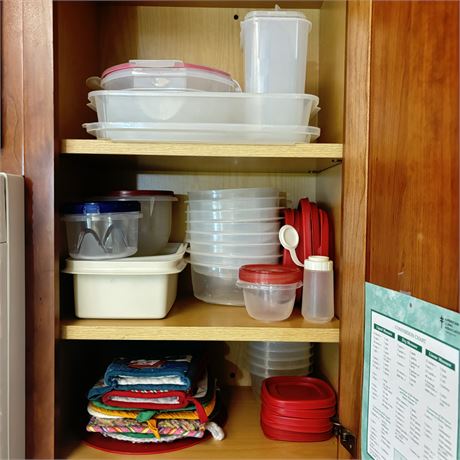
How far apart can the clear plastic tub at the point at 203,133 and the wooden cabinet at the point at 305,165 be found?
2 centimetres


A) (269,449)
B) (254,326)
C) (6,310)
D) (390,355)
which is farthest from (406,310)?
(6,310)

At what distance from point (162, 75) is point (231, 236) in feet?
1.15

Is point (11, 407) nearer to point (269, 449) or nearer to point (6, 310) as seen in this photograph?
point (6, 310)

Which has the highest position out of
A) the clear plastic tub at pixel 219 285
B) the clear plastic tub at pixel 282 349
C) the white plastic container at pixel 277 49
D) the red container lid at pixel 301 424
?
the white plastic container at pixel 277 49

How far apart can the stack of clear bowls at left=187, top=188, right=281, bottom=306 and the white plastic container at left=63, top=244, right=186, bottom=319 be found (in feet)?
0.41

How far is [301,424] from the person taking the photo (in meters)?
0.85

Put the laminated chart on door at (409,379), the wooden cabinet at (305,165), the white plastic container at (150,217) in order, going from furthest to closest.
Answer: the white plastic container at (150,217)
the wooden cabinet at (305,165)
the laminated chart on door at (409,379)

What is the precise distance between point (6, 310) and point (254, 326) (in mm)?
420

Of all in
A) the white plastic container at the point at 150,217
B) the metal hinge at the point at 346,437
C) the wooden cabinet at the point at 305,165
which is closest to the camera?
the wooden cabinet at the point at 305,165

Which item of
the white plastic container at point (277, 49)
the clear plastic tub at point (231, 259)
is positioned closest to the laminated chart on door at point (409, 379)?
the clear plastic tub at point (231, 259)

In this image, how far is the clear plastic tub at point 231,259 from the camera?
92 centimetres

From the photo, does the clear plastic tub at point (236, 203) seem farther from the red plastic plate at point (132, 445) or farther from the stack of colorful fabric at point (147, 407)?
the red plastic plate at point (132, 445)

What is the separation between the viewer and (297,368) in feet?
3.38

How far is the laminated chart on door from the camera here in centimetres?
49
